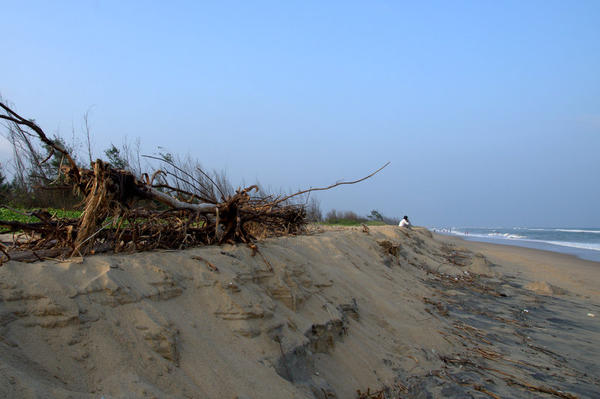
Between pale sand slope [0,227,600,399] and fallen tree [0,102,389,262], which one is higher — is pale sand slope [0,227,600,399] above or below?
below

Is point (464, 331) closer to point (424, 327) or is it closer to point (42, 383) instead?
point (424, 327)

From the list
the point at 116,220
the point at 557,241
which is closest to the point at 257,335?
the point at 116,220

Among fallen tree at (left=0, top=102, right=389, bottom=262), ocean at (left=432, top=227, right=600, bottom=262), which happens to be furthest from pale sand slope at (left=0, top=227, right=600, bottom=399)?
ocean at (left=432, top=227, right=600, bottom=262)

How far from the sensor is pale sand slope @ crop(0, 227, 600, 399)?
159cm

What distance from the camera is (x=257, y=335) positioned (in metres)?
2.22

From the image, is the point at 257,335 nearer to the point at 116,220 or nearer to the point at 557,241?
the point at 116,220

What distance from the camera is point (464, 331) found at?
3.74m

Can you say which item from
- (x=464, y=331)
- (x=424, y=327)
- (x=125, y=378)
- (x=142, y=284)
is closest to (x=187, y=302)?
(x=142, y=284)

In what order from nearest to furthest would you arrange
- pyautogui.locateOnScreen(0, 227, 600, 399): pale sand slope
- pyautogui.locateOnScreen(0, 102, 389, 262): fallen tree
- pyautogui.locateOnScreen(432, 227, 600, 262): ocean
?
pyautogui.locateOnScreen(0, 227, 600, 399): pale sand slope → pyautogui.locateOnScreen(0, 102, 389, 262): fallen tree → pyautogui.locateOnScreen(432, 227, 600, 262): ocean

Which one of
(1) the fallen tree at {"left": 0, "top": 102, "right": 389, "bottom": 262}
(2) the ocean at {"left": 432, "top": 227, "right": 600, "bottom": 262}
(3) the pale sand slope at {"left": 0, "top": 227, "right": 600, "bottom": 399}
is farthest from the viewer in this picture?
(2) the ocean at {"left": 432, "top": 227, "right": 600, "bottom": 262}

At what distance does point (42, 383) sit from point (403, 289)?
390 cm

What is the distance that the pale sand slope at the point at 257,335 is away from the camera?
5.20ft

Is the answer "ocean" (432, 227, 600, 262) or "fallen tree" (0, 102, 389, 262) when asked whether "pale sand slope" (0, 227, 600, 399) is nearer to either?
"fallen tree" (0, 102, 389, 262)

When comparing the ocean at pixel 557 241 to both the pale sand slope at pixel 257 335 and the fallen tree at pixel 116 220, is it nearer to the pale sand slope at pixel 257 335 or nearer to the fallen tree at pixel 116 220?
the pale sand slope at pixel 257 335
